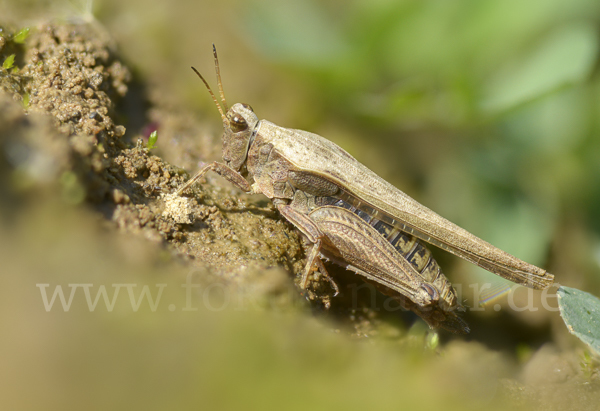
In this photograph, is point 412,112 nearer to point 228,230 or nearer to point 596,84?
point 596,84

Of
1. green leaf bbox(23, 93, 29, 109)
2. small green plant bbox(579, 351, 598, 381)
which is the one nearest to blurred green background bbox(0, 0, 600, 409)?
small green plant bbox(579, 351, 598, 381)

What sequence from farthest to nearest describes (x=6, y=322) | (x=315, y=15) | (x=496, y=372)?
(x=315, y=15) → (x=496, y=372) → (x=6, y=322)

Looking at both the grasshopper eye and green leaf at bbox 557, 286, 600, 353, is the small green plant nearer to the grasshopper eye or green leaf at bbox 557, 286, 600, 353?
green leaf at bbox 557, 286, 600, 353

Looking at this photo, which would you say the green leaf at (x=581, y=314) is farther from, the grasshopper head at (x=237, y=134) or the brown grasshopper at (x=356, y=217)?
the grasshopper head at (x=237, y=134)

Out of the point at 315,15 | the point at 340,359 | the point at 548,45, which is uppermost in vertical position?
the point at 315,15

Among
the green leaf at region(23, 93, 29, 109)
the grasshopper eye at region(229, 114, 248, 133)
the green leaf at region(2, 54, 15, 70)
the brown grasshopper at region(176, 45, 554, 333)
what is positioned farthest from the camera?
the grasshopper eye at region(229, 114, 248, 133)

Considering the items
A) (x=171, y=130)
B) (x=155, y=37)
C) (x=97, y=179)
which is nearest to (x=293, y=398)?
(x=97, y=179)

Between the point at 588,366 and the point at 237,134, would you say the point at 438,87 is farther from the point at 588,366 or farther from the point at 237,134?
the point at 588,366
